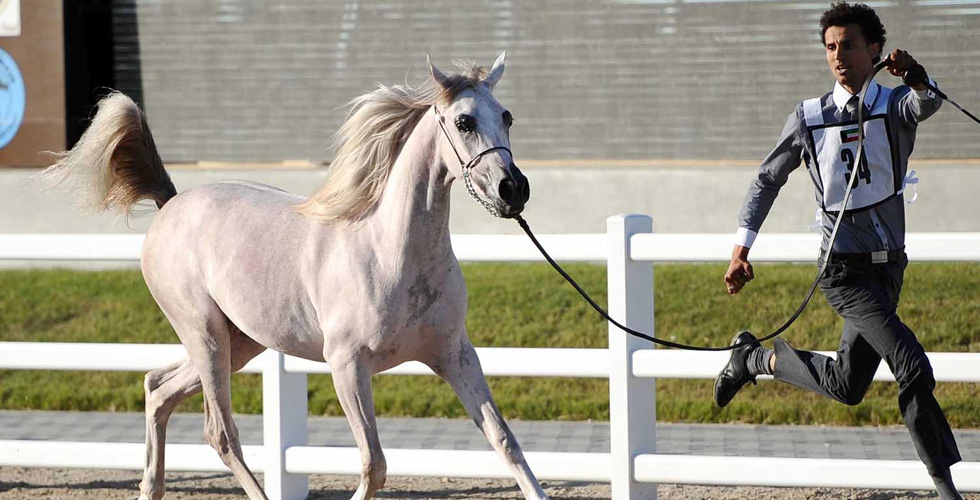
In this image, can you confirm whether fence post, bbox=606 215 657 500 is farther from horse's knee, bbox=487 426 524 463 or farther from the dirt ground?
horse's knee, bbox=487 426 524 463

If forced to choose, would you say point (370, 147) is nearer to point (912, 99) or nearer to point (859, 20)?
point (859, 20)

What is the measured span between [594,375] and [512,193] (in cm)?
203

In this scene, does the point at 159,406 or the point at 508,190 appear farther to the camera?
the point at 159,406

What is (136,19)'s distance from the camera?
13.9m

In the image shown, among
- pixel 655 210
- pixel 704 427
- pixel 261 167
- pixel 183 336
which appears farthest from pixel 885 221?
pixel 261 167

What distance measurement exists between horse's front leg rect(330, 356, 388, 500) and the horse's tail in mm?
Result: 1623

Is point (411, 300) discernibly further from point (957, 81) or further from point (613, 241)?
point (957, 81)

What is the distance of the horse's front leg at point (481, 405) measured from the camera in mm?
4746

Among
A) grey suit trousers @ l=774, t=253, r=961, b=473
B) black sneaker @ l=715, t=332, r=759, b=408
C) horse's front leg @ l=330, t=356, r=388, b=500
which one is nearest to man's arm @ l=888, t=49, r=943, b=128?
grey suit trousers @ l=774, t=253, r=961, b=473

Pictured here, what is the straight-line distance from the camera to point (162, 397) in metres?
5.72

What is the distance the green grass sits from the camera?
28.8 ft

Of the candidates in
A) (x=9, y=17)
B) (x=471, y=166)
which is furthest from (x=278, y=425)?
(x=9, y=17)

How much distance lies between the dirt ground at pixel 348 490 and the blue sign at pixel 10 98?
294 inches

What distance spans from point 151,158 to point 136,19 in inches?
333
